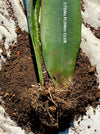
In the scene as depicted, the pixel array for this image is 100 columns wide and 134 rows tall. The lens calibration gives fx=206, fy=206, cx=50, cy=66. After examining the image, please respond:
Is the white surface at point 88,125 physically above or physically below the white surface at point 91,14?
below

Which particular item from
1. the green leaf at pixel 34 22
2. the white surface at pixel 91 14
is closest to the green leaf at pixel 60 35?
the green leaf at pixel 34 22

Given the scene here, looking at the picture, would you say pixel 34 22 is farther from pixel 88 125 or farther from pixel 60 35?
pixel 88 125

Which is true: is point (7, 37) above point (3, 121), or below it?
above

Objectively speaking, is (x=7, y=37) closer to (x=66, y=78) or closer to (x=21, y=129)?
(x=66, y=78)

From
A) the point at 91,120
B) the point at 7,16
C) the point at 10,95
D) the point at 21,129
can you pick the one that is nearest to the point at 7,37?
the point at 7,16

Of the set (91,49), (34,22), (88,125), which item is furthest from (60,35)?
(88,125)

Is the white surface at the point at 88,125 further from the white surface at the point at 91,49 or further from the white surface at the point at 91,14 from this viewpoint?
the white surface at the point at 91,14
